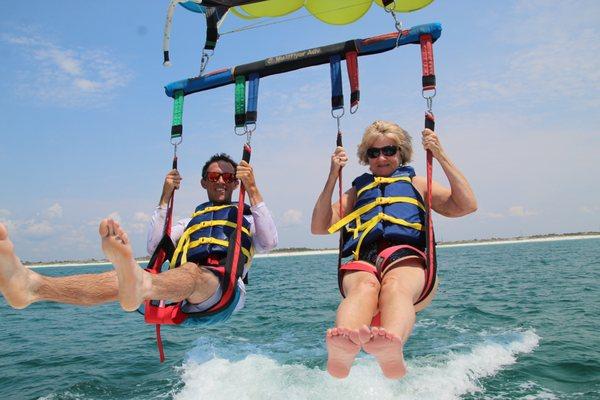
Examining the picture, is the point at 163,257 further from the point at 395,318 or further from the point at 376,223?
the point at 395,318

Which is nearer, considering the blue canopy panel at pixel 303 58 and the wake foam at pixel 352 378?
the blue canopy panel at pixel 303 58

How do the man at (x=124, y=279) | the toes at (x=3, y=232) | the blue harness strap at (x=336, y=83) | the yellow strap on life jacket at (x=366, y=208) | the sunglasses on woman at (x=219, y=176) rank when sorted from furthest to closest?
the sunglasses on woman at (x=219, y=176) → the blue harness strap at (x=336, y=83) → the yellow strap on life jacket at (x=366, y=208) → the man at (x=124, y=279) → the toes at (x=3, y=232)

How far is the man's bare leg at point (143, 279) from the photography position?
8.50 ft

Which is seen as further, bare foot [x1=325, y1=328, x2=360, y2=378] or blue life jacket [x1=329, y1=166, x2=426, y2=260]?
blue life jacket [x1=329, y1=166, x2=426, y2=260]

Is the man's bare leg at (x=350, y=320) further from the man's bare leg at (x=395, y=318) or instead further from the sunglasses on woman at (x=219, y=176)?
the sunglasses on woman at (x=219, y=176)

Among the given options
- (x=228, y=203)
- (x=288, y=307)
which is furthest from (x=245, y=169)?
(x=288, y=307)

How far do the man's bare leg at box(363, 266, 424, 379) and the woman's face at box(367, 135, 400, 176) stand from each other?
3.15 feet

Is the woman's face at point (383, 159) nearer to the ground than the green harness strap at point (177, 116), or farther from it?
nearer to the ground

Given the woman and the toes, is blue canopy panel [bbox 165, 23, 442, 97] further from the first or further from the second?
the toes

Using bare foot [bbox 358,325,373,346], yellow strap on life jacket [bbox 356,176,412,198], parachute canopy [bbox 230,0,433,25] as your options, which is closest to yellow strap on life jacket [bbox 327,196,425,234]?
yellow strap on life jacket [bbox 356,176,412,198]

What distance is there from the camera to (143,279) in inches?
114

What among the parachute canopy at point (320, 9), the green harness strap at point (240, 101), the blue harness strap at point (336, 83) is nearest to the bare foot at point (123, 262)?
the green harness strap at point (240, 101)

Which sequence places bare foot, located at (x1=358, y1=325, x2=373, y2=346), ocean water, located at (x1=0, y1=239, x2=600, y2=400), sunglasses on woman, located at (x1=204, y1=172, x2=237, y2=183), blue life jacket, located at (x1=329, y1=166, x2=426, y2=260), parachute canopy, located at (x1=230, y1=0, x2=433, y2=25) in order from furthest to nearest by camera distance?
ocean water, located at (x1=0, y1=239, x2=600, y2=400) → parachute canopy, located at (x1=230, y1=0, x2=433, y2=25) → sunglasses on woman, located at (x1=204, y1=172, x2=237, y2=183) → blue life jacket, located at (x1=329, y1=166, x2=426, y2=260) → bare foot, located at (x1=358, y1=325, x2=373, y2=346)

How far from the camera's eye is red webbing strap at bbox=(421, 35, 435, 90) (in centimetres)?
373
